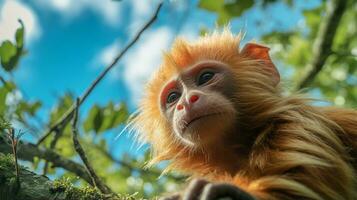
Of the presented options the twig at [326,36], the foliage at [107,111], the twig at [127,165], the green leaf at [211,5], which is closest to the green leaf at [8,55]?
the foliage at [107,111]

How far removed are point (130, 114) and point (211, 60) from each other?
130 centimetres

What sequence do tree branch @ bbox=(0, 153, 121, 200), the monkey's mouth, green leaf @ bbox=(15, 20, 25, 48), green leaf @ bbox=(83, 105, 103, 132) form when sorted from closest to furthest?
1. tree branch @ bbox=(0, 153, 121, 200)
2. the monkey's mouth
3. green leaf @ bbox=(15, 20, 25, 48)
4. green leaf @ bbox=(83, 105, 103, 132)

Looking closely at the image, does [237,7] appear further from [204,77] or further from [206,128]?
[206,128]

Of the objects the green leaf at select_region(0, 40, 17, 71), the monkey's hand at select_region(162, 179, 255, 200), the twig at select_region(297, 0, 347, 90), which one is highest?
the twig at select_region(297, 0, 347, 90)

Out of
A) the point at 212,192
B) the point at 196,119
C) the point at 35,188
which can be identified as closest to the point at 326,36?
the point at 196,119

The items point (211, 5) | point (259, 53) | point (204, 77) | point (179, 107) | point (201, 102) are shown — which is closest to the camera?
point (201, 102)

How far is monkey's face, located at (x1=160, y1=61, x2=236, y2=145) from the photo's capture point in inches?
194

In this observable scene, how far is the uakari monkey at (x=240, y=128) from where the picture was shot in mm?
4066

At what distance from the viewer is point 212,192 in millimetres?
3150

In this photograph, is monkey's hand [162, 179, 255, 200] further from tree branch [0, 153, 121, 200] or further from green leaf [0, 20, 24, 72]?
green leaf [0, 20, 24, 72]

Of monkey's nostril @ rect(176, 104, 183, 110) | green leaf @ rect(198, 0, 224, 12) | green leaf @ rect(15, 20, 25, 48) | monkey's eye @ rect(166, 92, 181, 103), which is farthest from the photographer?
green leaf @ rect(198, 0, 224, 12)

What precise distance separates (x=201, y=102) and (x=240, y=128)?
1.57ft

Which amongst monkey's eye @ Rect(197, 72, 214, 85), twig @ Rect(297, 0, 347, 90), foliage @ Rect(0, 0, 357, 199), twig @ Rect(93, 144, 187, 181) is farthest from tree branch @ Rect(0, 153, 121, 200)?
twig @ Rect(297, 0, 347, 90)

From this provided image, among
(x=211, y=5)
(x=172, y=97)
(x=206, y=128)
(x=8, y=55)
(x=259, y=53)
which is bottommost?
(x=206, y=128)
